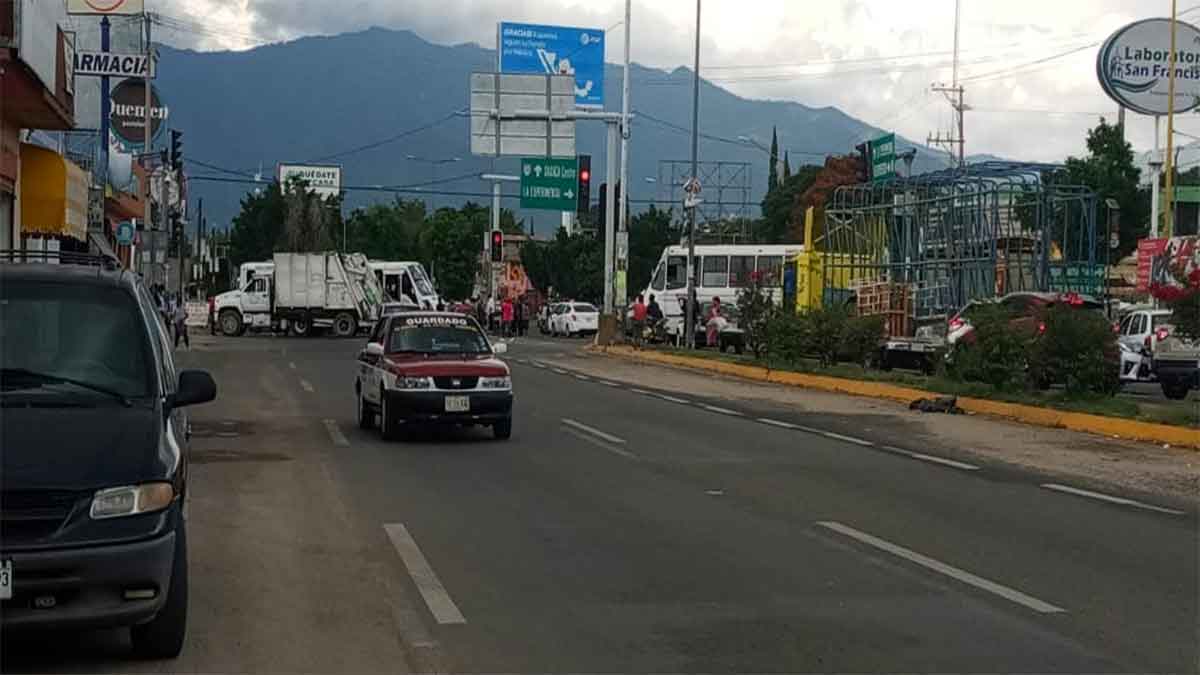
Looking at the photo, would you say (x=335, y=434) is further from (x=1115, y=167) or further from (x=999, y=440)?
(x=1115, y=167)

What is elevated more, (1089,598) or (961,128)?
(961,128)

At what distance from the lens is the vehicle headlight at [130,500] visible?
6195 millimetres

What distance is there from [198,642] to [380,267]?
52.1 meters

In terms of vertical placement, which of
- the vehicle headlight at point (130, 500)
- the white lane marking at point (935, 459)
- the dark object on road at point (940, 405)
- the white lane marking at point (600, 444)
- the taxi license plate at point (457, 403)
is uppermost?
the vehicle headlight at point (130, 500)

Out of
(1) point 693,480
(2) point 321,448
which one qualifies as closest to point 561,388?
(2) point 321,448

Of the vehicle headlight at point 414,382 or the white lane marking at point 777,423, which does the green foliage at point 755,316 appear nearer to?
the white lane marking at point 777,423

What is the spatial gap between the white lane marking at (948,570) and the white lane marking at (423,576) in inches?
129

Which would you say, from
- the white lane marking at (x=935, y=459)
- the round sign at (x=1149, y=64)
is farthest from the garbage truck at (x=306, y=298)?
the white lane marking at (x=935, y=459)

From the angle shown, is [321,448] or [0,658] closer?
[0,658]

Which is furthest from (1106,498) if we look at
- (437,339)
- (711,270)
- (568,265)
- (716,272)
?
(568,265)

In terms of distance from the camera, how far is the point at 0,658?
6750 millimetres

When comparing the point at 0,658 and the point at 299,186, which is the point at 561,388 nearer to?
the point at 0,658

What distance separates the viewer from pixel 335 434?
17.7m

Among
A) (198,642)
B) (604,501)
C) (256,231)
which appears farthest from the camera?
(256,231)
